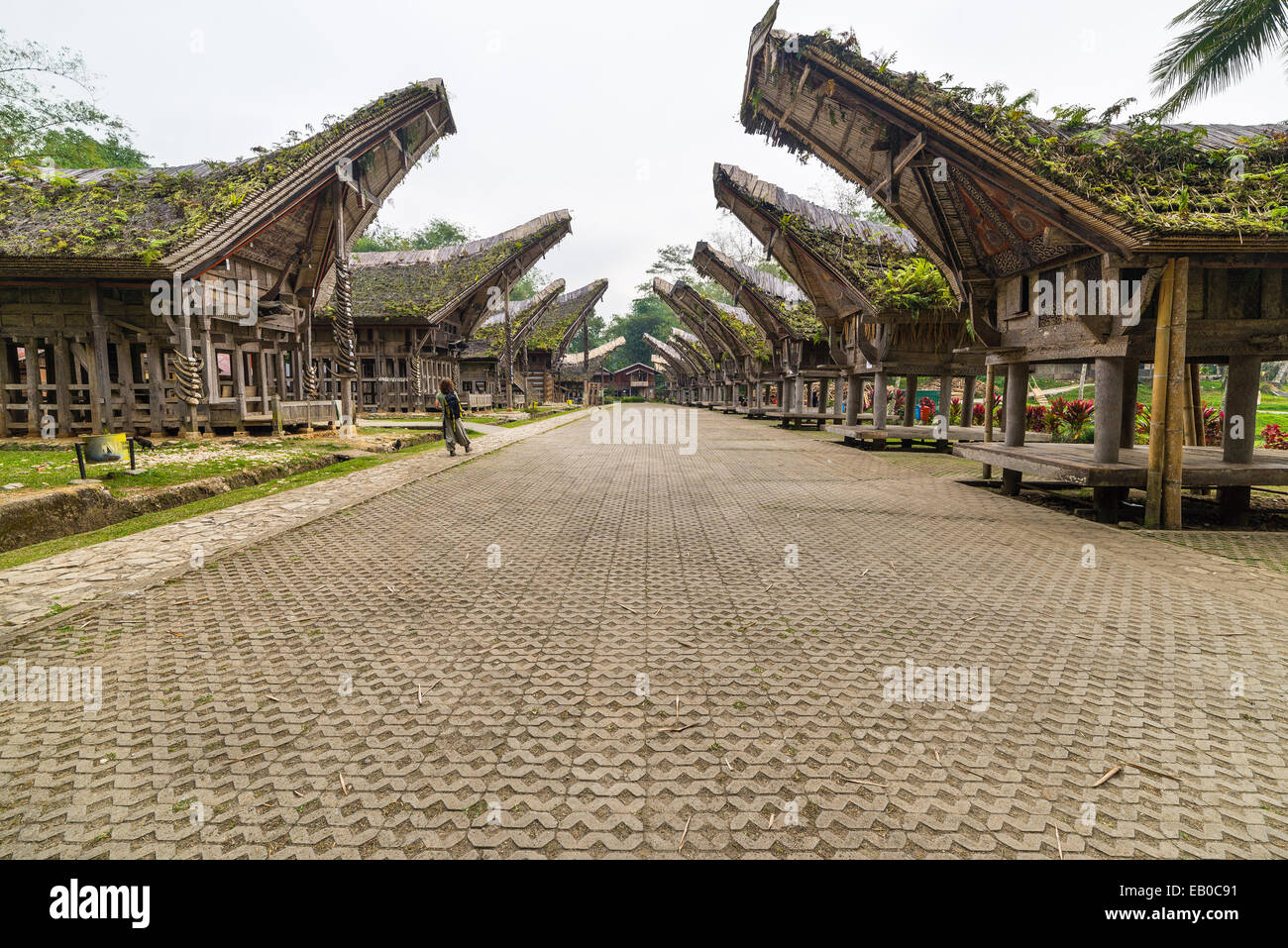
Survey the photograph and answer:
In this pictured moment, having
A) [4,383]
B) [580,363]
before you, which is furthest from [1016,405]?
[580,363]

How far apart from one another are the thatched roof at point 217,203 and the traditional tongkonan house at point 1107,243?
10012mm

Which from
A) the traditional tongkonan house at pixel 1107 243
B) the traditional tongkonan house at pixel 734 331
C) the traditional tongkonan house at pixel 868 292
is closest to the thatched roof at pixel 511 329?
the traditional tongkonan house at pixel 734 331

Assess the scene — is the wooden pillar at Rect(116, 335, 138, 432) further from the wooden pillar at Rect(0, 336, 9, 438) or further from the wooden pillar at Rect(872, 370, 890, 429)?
the wooden pillar at Rect(872, 370, 890, 429)

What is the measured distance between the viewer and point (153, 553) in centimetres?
488

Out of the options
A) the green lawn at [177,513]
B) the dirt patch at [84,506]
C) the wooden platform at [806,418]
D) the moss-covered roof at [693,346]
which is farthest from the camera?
the moss-covered roof at [693,346]

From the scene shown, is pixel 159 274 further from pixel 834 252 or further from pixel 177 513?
pixel 834 252

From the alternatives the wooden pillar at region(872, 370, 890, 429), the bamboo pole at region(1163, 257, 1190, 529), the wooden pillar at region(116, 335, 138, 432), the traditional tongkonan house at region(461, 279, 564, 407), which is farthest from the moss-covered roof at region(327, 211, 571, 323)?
the bamboo pole at region(1163, 257, 1190, 529)

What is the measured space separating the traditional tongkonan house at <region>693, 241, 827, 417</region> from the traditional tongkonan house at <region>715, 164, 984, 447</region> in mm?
5999

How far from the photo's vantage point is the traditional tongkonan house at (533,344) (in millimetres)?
36281

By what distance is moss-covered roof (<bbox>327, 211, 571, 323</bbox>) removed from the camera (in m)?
26.0

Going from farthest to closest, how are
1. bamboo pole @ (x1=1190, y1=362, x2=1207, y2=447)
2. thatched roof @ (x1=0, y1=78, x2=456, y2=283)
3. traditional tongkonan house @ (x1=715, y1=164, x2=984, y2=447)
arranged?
traditional tongkonan house @ (x1=715, y1=164, x2=984, y2=447), thatched roof @ (x1=0, y1=78, x2=456, y2=283), bamboo pole @ (x1=1190, y1=362, x2=1207, y2=447)

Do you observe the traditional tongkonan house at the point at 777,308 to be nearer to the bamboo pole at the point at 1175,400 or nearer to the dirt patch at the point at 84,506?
the bamboo pole at the point at 1175,400

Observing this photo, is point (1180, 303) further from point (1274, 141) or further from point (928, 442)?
point (928, 442)

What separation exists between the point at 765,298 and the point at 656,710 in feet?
83.4
